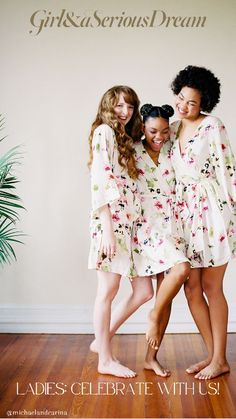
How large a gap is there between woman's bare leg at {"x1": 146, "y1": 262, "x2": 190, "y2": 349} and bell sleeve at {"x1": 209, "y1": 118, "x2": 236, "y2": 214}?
414 millimetres

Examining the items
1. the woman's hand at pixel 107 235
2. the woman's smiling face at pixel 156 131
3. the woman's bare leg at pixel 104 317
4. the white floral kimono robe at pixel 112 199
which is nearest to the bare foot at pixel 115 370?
the woman's bare leg at pixel 104 317

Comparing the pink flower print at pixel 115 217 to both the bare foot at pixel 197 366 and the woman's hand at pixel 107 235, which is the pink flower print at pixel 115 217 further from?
the bare foot at pixel 197 366

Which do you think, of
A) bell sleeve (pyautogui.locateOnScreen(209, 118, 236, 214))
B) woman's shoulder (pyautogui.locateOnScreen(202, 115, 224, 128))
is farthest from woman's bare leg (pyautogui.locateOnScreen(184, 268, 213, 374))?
woman's shoulder (pyautogui.locateOnScreen(202, 115, 224, 128))

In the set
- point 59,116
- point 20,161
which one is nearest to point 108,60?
point 59,116

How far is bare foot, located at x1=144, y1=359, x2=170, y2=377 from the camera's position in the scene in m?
2.84

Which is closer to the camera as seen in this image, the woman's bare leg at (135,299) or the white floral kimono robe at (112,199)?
the white floral kimono robe at (112,199)

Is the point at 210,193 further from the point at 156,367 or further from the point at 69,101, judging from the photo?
the point at 69,101

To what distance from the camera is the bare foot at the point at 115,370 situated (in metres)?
2.83

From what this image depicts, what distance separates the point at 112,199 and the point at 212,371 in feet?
3.22

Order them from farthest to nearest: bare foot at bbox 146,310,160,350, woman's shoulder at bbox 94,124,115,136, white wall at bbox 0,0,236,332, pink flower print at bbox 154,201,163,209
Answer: white wall at bbox 0,0,236,332 → pink flower print at bbox 154,201,163,209 → woman's shoulder at bbox 94,124,115,136 → bare foot at bbox 146,310,160,350

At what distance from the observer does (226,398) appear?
99.0 inches

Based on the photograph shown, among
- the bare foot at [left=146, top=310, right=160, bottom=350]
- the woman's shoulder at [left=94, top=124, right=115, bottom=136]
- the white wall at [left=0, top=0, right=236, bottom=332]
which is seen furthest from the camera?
the white wall at [left=0, top=0, right=236, bottom=332]

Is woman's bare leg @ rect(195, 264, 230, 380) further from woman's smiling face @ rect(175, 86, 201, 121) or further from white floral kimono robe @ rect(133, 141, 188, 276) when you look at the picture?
woman's smiling face @ rect(175, 86, 201, 121)

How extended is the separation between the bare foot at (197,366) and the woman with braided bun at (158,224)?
0.12 m
